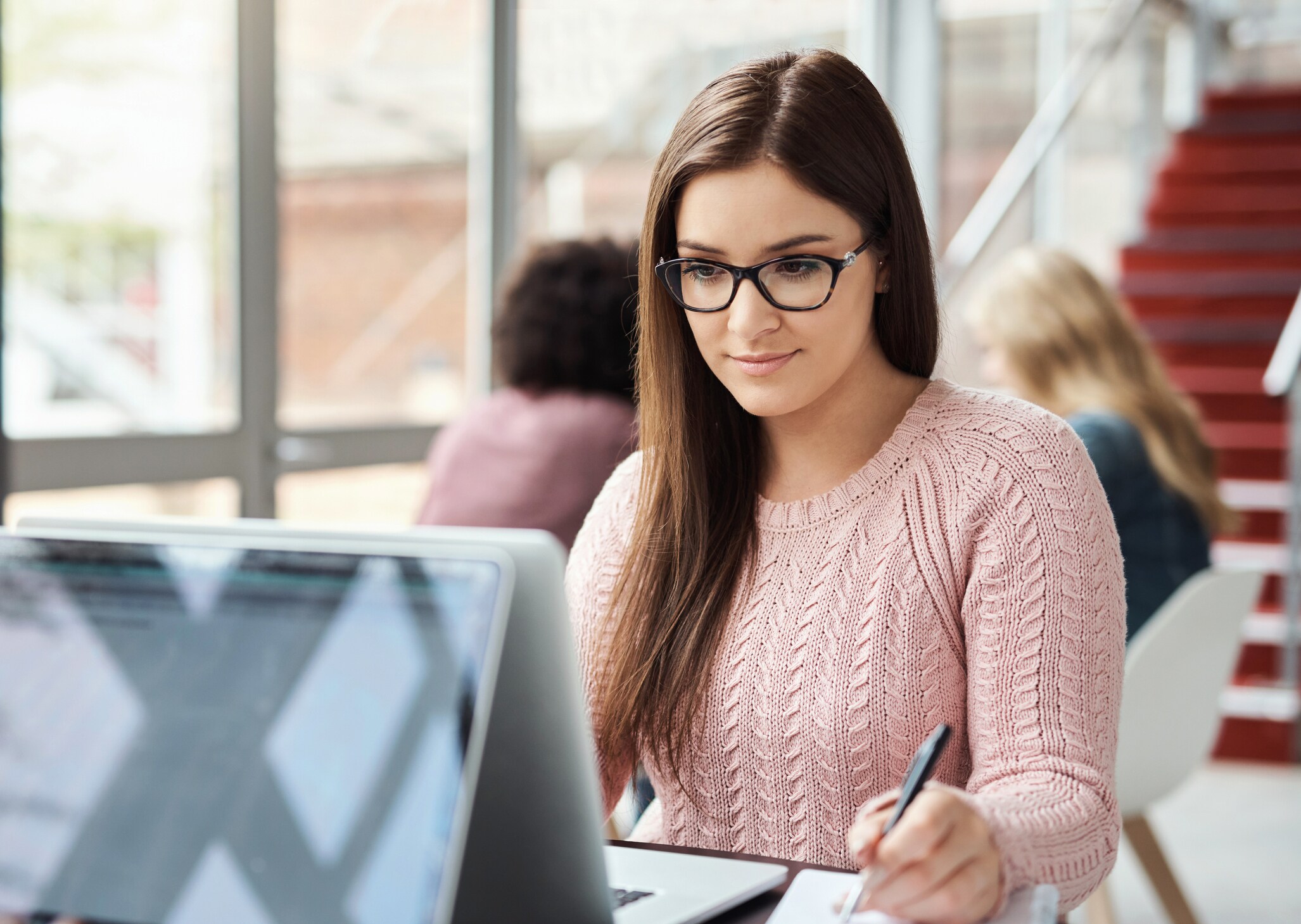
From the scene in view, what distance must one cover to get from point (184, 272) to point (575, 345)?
0.90 metres

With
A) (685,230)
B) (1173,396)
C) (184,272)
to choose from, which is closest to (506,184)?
(184,272)

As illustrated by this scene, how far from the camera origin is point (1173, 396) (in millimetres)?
2637

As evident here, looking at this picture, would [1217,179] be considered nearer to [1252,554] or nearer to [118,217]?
[1252,554]

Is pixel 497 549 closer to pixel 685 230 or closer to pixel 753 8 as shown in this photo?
pixel 685 230

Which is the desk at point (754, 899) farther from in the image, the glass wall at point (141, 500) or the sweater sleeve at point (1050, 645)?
the glass wall at point (141, 500)

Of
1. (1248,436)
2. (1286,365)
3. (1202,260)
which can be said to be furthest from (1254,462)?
(1202,260)

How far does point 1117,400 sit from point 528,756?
2.12 metres

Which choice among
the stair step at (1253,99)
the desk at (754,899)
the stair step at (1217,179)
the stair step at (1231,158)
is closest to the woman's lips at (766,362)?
the desk at (754,899)

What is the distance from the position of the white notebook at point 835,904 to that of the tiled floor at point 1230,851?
175 cm

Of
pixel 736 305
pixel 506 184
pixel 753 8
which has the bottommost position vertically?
pixel 736 305

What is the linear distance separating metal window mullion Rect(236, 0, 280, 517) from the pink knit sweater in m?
1.81

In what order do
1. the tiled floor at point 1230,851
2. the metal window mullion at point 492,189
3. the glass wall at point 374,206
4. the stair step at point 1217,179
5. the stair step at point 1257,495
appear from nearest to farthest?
the tiled floor at point 1230,851, the glass wall at point 374,206, the metal window mullion at point 492,189, the stair step at point 1257,495, the stair step at point 1217,179

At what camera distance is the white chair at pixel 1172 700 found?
6.81ft

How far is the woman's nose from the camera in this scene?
114 centimetres
